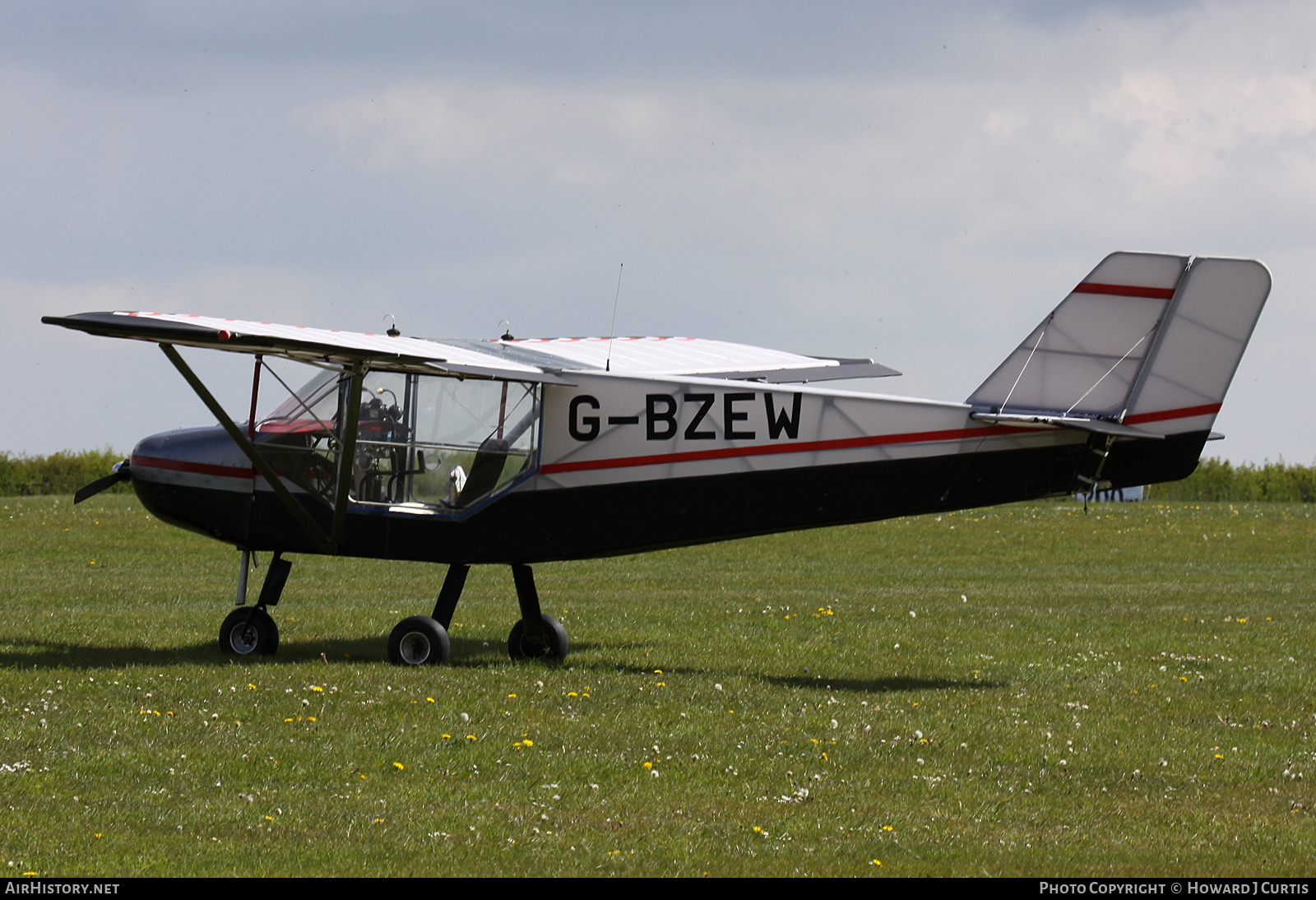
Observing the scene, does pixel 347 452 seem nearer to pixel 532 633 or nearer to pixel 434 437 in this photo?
pixel 434 437

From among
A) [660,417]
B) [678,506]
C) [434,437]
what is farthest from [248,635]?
[660,417]

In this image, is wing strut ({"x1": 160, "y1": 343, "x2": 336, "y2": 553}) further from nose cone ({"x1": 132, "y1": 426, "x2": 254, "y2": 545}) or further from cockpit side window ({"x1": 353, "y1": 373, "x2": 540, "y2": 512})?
cockpit side window ({"x1": 353, "y1": 373, "x2": 540, "y2": 512})

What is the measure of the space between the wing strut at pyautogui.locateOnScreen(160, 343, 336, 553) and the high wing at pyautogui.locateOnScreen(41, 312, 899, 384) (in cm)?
29

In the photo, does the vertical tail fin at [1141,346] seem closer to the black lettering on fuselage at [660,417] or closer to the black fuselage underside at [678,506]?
the black fuselage underside at [678,506]

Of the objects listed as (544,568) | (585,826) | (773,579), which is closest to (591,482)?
(585,826)

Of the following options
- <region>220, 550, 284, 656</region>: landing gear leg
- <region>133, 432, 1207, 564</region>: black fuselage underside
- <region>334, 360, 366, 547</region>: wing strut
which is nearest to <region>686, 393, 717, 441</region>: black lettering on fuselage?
<region>133, 432, 1207, 564</region>: black fuselage underside

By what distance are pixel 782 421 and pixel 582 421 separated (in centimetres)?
188

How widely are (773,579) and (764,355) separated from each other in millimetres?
8225

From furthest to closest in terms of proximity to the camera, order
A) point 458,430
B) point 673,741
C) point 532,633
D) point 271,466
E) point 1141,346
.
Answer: point 532,633, point 271,466, point 458,430, point 1141,346, point 673,741

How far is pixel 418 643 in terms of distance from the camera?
12.4 m

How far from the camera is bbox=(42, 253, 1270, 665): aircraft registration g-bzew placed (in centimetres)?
1110
